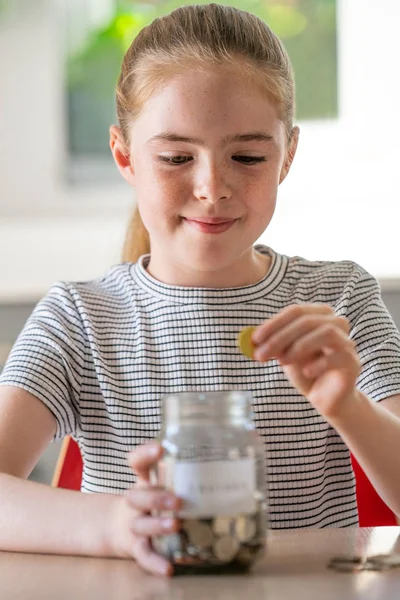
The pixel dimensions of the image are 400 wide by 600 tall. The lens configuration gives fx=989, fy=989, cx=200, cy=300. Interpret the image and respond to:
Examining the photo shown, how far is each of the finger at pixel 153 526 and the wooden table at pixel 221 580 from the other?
1.4 inches

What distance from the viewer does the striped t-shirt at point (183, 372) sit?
3.85 feet

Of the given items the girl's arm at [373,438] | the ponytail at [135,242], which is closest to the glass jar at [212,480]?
the girl's arm at [373,438]

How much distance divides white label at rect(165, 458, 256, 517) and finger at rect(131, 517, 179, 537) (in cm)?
1

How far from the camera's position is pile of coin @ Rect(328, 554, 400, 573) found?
718 mm

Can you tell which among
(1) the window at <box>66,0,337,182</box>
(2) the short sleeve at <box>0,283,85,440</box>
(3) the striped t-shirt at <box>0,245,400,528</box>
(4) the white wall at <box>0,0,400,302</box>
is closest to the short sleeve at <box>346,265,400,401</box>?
(3) the striped t-shirt at <box>0,245,400,528</box>

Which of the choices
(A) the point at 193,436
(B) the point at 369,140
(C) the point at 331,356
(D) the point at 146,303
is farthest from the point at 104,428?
(B) the point at 369,140

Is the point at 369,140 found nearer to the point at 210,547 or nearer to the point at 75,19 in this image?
the point at 75,19

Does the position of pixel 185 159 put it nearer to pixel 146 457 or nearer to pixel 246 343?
pixel 246 343

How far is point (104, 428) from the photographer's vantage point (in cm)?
119

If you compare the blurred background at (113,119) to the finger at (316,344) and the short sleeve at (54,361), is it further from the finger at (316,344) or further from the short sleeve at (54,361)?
the finger at (316,344)

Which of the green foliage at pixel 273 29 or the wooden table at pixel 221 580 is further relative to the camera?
the green foliage at pixel 273 29

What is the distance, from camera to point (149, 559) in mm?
700

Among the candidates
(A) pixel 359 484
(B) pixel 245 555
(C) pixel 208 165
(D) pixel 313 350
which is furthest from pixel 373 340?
(B) pixel 245 555

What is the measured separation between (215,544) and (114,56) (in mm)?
2882
